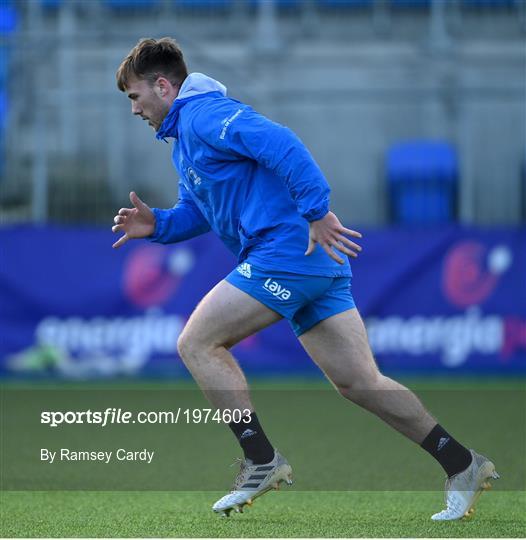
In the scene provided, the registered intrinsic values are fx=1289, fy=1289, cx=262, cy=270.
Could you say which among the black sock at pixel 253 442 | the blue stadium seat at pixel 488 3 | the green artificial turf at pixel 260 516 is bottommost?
the green artificial turf at pixel 260 516

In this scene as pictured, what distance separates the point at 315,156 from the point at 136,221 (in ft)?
28.5

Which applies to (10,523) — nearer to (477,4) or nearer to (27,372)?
(27,372)

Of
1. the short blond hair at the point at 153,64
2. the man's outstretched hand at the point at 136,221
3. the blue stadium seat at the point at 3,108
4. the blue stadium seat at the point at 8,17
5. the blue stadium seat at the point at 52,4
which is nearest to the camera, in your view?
the short blond hair at the point at 153,64

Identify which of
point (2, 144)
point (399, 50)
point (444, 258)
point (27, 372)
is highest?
point (399, 50)

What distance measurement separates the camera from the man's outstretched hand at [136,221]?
5.86 meters

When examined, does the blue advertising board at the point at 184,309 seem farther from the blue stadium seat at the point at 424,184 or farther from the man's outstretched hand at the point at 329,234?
the man's outstretched hand at the point at 329,234

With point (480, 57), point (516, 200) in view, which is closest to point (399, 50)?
point (480, 57)

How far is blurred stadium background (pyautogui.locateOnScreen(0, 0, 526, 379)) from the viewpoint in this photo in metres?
12.9

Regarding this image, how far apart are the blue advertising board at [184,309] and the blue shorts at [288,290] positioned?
736cm

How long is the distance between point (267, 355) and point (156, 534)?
784 cm

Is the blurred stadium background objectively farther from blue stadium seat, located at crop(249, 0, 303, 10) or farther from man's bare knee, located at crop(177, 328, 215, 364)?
man's bare knee, located at crop(177, 328, 215, 364)

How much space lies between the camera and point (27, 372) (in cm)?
1285

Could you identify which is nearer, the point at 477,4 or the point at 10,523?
the point at 10,523

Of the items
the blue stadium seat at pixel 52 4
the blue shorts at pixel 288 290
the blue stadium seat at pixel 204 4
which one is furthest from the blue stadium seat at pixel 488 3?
the blue shorts at pixel 288 290
